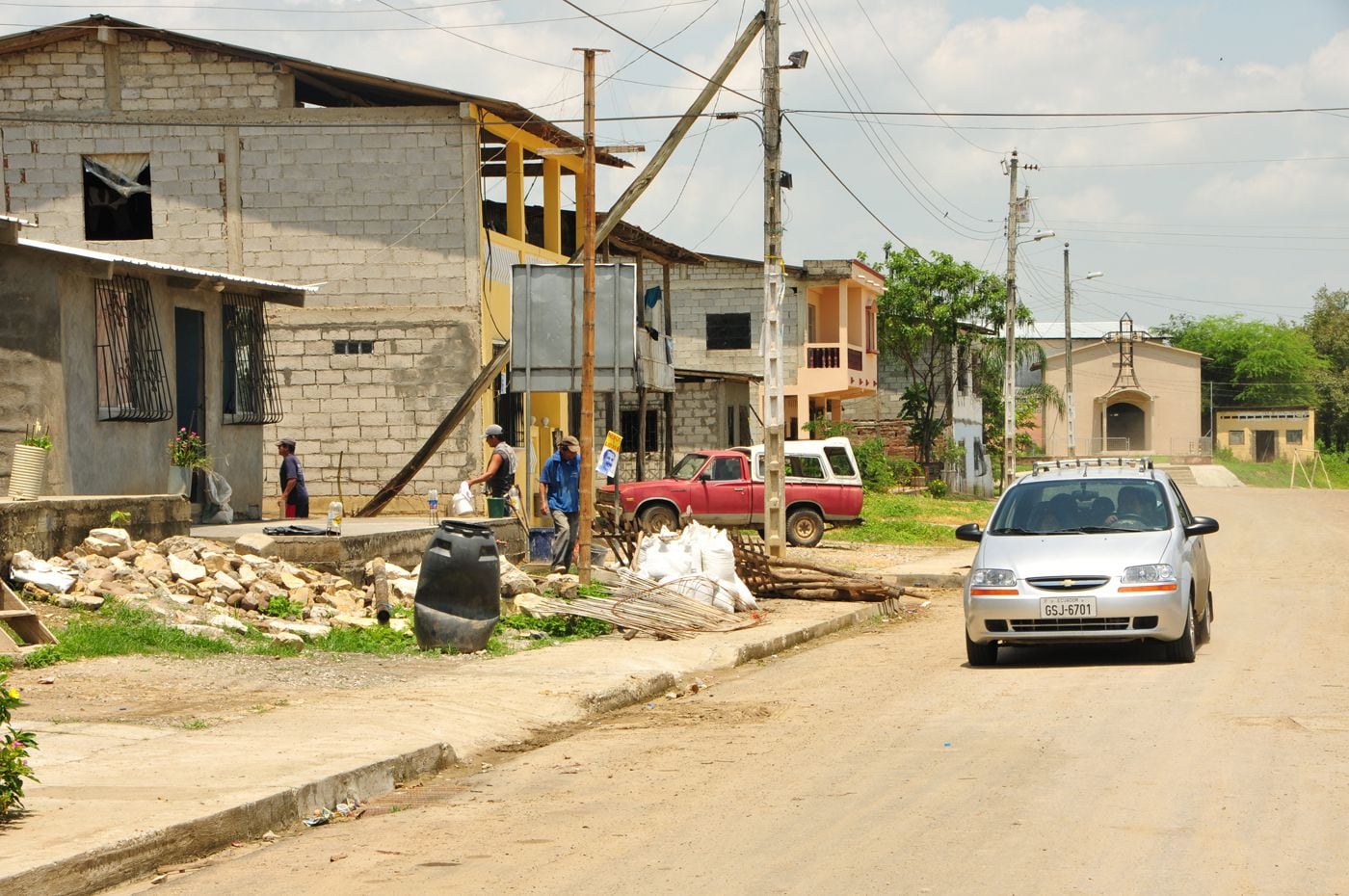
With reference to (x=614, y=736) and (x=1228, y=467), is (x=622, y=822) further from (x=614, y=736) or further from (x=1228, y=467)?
(x=1228, y=467)

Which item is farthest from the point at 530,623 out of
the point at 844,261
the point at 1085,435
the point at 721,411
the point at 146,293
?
the point at 1085,435

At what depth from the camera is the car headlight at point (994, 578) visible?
41.1ft

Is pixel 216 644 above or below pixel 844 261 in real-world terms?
below

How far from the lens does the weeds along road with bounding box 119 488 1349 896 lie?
20.1 ft

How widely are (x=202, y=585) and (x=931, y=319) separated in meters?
41.6

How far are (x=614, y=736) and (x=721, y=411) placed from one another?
33.4 m

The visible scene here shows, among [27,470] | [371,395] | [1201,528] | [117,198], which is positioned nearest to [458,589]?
[27,470]

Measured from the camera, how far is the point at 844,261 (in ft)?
165

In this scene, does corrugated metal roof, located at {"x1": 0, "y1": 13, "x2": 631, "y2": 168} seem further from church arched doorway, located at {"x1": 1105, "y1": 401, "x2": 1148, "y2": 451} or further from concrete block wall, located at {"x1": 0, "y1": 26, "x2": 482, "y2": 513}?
church arched doorway, located at {"x1": 1105, "y1": 401, "x2": 1148, "y2": 451}

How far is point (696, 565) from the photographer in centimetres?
1684

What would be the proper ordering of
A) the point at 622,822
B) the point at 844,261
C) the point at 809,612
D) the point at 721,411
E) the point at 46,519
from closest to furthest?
the point at 622,822
the point at 46,519
the point at 809,612
the point at 721,411
the point at 844,261

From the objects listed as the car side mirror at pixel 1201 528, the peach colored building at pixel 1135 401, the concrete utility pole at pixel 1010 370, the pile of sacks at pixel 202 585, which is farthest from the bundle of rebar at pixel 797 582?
the peach colored building at pixel 1135 401

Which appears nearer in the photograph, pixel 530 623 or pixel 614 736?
pixel 614 736

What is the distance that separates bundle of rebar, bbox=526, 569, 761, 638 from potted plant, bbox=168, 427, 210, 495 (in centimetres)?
645
